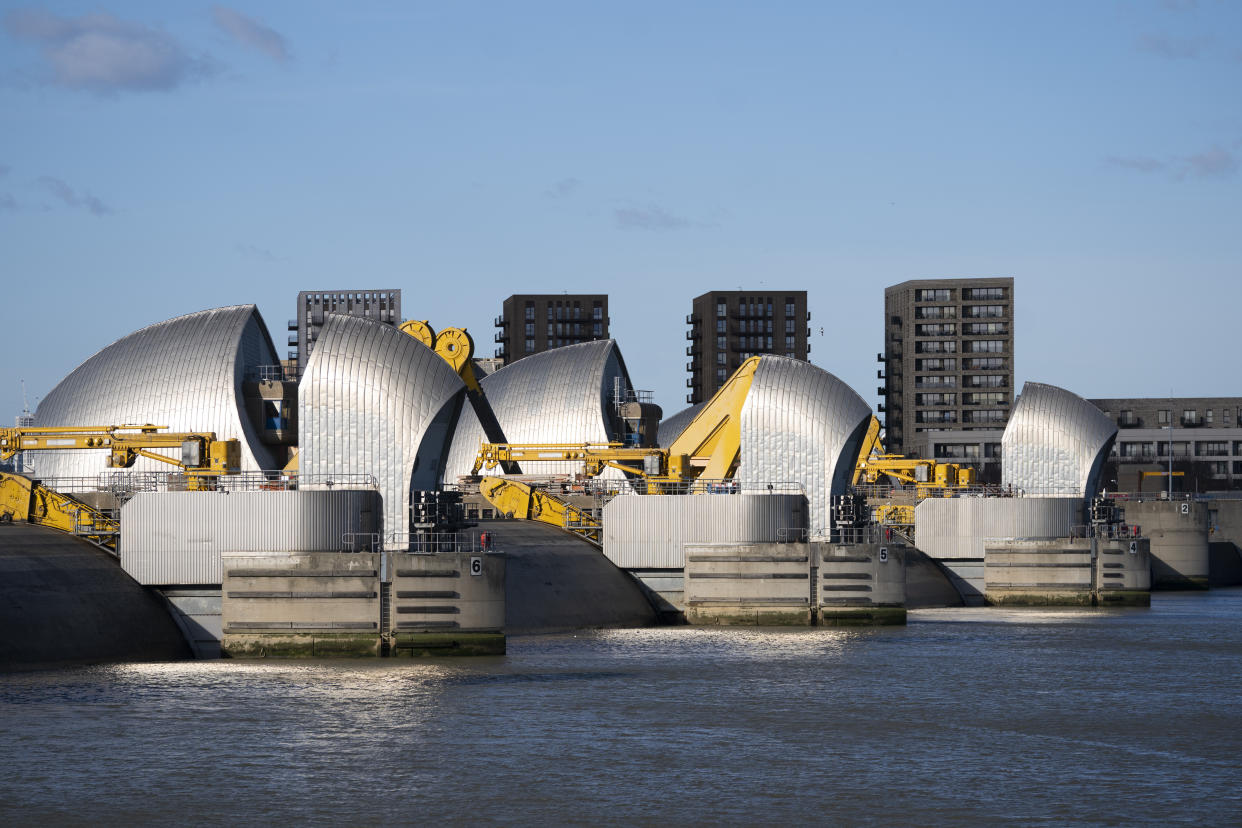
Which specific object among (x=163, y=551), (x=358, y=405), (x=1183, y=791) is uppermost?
(x=358, y=405)

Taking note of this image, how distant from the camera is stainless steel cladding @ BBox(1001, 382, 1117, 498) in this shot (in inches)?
3866

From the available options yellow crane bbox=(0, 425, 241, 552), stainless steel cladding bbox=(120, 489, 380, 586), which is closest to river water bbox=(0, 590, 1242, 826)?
stainless steel cladding bbox=(120, 489, 380, 586)

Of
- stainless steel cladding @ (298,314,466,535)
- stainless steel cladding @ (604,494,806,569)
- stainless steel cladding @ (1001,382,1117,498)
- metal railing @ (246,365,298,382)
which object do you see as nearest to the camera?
stainless steel cladding @ (298,314,466,535)

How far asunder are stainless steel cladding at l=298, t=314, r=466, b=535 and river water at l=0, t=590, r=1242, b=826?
268 inches

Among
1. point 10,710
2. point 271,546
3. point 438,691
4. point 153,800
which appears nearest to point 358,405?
point 271,546

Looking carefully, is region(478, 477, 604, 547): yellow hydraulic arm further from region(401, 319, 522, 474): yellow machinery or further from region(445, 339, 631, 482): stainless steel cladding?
region(445, 339, 631, 482): stainless steel cladding

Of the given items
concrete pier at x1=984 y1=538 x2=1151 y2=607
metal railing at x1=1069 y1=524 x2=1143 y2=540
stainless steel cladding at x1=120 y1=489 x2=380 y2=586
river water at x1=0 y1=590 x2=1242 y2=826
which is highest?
stainless steel cladding at x1=120 y1=489 x2=380 y2=586

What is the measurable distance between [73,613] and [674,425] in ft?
317

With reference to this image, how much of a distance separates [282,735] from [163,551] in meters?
16.8

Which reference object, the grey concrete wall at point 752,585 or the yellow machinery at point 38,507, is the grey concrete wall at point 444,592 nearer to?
the yellow machinery at point 38,507

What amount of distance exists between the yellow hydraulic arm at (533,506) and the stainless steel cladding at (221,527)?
2598cm

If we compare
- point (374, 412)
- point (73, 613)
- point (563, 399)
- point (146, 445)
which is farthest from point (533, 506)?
point (73, 613)

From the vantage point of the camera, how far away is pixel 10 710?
4159cm

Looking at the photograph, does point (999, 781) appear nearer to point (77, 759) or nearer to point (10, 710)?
point (77, 759)
